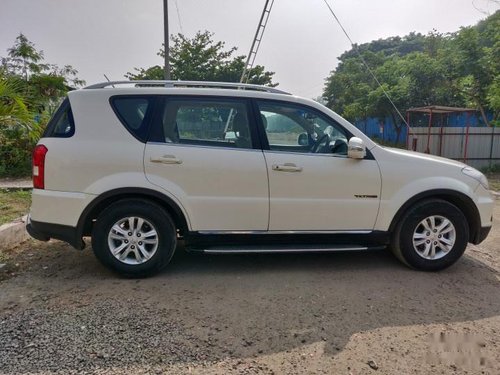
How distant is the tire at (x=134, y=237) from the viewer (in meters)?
3.72

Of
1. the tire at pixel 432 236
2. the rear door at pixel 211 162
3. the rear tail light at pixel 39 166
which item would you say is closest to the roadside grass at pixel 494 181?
the tire at pixel 432 236

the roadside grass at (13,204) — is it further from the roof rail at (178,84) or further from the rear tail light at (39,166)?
the roof rail at (178,84)

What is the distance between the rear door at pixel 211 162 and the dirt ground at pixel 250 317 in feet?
2.27

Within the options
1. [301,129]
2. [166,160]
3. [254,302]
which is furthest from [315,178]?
[166,160]

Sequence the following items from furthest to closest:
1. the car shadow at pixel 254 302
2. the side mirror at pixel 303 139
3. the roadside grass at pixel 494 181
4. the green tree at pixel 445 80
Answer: the green tree at pixel 445 80 → the roadside grass at pixel 494 181 → the side mirror at pixel 303 139 → the car shadow at pixel 254 302

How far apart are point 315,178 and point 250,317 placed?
5.03 ft

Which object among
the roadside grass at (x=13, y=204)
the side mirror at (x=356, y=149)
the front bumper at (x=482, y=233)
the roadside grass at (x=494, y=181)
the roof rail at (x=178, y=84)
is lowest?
the roadside grass at (x=13, y=204)

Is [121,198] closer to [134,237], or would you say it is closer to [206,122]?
[134,237]

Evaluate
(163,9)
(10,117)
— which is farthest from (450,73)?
(10,117)

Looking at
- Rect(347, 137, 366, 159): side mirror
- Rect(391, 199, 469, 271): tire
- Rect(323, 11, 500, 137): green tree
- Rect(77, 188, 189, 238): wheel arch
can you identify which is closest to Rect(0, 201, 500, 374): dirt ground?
Rect(391, 199, 469, 271): tire

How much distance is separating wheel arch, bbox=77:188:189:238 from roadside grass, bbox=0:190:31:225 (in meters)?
2.12

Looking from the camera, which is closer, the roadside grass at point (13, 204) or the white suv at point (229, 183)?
the white suv at point (229, 183)

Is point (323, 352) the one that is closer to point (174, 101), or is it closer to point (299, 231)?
point (299, 231)

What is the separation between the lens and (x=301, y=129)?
13.4 feet
